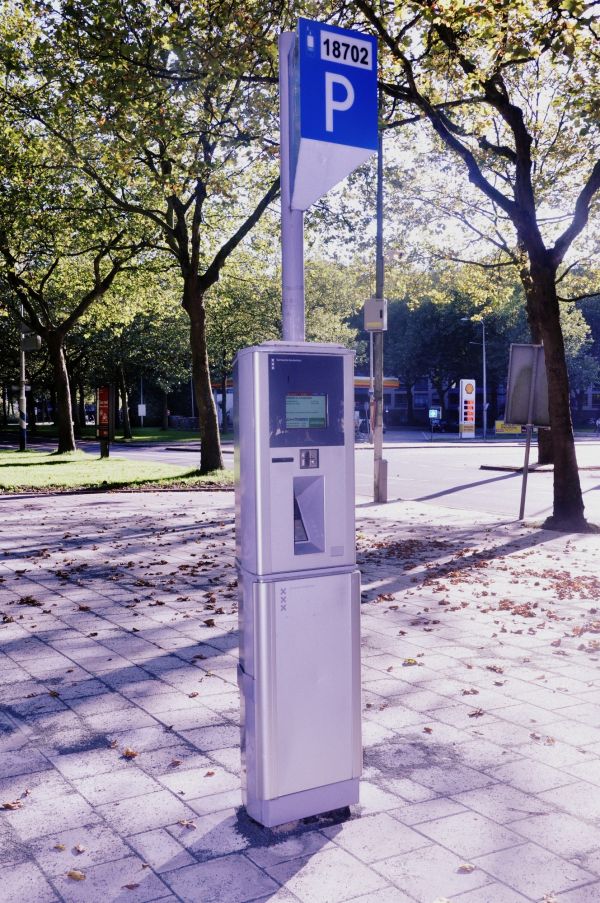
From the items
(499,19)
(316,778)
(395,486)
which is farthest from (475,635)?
(395,486)

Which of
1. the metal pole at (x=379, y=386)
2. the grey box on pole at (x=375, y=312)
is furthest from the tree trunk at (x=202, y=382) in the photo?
the grey box on pole at (x=375, y=312)

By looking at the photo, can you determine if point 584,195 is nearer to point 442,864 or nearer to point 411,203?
point 411,203

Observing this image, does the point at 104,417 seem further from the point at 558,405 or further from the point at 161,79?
the point at 558,405

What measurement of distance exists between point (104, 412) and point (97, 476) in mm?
8041

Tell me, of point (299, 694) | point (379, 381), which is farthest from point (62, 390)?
point (299, 694)

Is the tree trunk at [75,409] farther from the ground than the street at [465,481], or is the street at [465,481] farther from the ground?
the tree trunk at [75,409]

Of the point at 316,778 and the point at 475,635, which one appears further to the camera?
the point at 475,635

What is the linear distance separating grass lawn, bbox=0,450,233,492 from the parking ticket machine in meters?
15.1

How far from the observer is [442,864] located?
303 centimetres

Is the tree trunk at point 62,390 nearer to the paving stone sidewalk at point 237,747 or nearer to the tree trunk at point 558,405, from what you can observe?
the tree trunk at point 558,405

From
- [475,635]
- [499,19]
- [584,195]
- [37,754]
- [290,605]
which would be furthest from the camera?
[584,195]

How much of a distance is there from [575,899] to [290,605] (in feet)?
4.63

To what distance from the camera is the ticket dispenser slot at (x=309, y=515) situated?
336cm

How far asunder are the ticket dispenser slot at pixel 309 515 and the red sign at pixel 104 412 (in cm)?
2506
